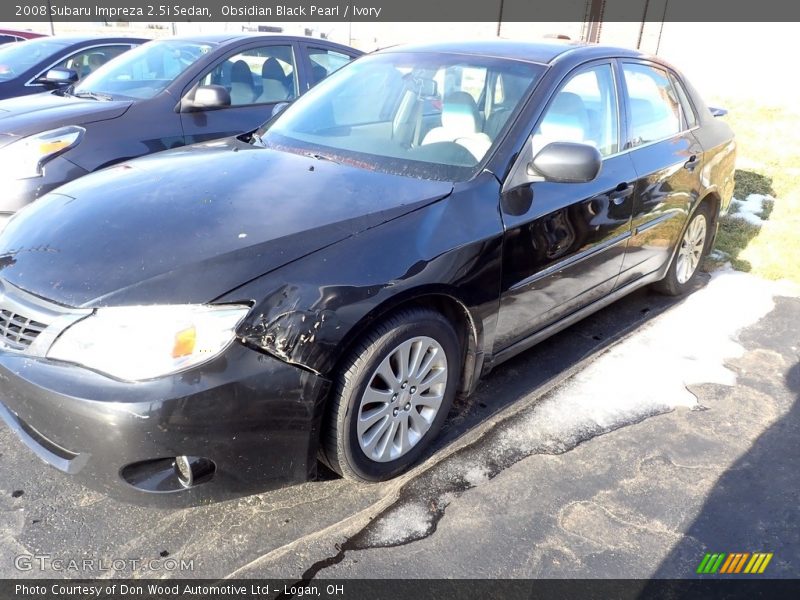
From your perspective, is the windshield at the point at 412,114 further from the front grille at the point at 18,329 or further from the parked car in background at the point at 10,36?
the parked car in background at the point at 10,36

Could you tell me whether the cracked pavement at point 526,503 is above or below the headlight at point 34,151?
below

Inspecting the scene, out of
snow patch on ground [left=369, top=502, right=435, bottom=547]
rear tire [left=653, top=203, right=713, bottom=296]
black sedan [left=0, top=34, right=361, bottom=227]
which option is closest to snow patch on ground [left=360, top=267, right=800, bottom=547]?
snow patch on ground [left=369, top=502, right=435, bottom=547]

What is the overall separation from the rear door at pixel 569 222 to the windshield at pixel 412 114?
0.83 feet

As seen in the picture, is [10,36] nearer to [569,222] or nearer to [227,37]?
[227,37]

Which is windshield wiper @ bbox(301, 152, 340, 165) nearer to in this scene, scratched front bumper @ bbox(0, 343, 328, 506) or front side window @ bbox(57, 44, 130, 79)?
scratched front bumper @ bbox(0, 343, 328, 506)

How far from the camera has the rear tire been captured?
434 centimetres

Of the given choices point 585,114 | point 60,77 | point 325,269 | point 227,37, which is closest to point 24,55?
point 60,77

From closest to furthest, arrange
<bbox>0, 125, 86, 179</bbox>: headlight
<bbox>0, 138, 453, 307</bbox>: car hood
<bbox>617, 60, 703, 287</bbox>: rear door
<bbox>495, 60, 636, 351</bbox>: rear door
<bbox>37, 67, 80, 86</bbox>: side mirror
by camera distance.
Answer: <bbox>0, 138, 453, 307</bbox>: car hood → <bbox>495, 60, 636, 351</bbox>: rear door → <bbox>617, 60, 703, 287</bbox>: rear door → <bbox>0, 125, 86, 179</bbox>: headlight → <bbox>37, 67, 80, 86</bbox>: side mirror

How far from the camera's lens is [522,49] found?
3230 mm

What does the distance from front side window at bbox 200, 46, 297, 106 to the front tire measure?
3.53 m

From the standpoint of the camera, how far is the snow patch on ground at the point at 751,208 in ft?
20.4

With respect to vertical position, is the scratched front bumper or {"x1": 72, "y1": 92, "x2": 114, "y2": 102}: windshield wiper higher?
{"x1": 72, "y1": 92, "x2": 114, "y2": 102}: windshield wiper
